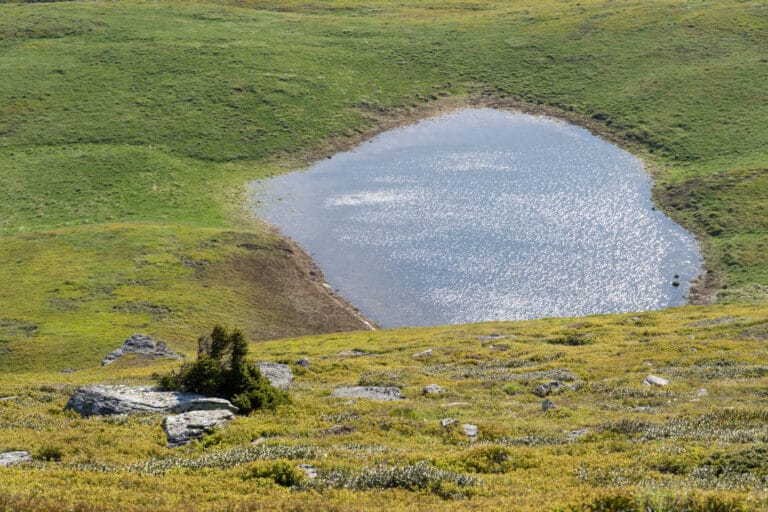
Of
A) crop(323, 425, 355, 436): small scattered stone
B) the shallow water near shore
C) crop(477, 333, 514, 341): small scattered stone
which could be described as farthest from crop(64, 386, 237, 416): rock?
the shallow water near shore

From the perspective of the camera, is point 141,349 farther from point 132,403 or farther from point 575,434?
point 575,434

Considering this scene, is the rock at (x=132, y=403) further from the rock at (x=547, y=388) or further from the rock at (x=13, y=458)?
the rock at (x=547, y=388)

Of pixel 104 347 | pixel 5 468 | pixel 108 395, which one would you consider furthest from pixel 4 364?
pixel 5 468

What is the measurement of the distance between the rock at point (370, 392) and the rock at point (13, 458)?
15533 mm

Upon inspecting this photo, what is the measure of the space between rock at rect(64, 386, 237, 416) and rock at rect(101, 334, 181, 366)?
22102 mm

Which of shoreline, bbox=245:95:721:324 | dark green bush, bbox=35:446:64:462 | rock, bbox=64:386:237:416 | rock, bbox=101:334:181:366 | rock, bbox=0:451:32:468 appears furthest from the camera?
shoreline, bbox=245:95:721:324

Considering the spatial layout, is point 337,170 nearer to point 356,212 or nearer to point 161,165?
point 356,212

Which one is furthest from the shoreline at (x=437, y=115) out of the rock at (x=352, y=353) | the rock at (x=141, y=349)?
the rock at (x=141, y=349)

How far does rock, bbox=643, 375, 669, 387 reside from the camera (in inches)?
1475

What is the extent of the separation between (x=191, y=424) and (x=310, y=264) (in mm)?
52273

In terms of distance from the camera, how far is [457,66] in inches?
5369

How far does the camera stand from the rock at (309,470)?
2234cm

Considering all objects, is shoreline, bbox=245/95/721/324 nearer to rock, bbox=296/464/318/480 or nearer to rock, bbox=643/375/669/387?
rock, bbox=643/375/669/387

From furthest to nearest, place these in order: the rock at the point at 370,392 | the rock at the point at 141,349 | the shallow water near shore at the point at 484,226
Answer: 1. the shallow water near shore at the point at 484,226
2. the rock at the point at 141,349
3. the rock at the point at 370,392
